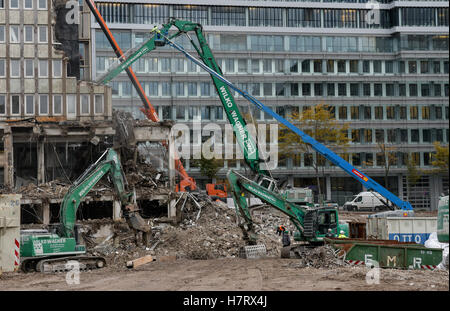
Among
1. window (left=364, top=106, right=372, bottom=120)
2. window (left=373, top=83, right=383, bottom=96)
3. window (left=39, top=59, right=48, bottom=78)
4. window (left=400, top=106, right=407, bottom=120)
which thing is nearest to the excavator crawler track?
window (left=39, top=59, right=48, bottom=78)

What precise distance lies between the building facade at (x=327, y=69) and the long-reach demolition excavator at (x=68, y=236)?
39.5m

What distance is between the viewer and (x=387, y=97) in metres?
75.4

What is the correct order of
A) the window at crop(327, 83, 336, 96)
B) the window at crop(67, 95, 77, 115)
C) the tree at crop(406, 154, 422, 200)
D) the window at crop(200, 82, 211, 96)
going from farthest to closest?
the window at crop(327, 83, 336, 96) < the window at crop(200, 82, 211, 96) < the tree at crop(406, 154, 422, 200) < the window at crop(67, 95, 77, 115)

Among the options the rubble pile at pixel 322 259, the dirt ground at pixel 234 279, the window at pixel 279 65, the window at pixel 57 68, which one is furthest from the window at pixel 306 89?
the rubble pile at pixel 322 259

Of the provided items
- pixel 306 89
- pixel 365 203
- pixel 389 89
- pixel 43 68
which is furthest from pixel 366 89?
pixel 43 68

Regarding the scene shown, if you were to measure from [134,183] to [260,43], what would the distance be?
124 ft

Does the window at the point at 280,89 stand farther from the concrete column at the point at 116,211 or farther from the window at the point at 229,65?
the concrete column at the point at 116,211

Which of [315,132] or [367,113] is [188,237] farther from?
[367,113]

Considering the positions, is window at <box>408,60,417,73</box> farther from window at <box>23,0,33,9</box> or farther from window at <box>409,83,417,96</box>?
window at <box>23,0,33,9</box>

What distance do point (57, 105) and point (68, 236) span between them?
790 inches

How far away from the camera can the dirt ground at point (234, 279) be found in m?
21.6

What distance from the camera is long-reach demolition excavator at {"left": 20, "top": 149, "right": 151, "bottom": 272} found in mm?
29000

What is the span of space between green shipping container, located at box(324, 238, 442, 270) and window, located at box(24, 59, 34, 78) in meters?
30.3

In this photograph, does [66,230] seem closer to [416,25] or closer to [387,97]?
[387,97]
